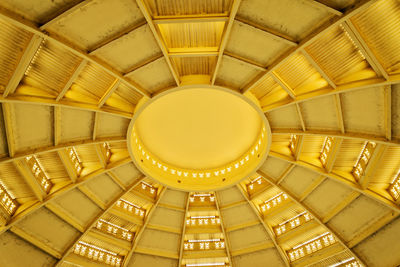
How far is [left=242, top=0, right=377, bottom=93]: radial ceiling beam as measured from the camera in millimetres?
11662

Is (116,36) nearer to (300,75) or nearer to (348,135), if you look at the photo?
(300,75)

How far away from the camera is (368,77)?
14633 mm

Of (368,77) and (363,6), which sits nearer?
(363,6)

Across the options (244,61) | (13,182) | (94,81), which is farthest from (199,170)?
(13,182)

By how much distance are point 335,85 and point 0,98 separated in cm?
1560

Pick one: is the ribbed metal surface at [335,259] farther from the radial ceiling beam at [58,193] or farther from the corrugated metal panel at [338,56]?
the radial ceiling beam at [58,193]

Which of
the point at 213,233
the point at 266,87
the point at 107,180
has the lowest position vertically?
the point at 213,233

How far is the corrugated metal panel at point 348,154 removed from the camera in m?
19.9

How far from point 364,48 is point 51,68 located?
14.0m

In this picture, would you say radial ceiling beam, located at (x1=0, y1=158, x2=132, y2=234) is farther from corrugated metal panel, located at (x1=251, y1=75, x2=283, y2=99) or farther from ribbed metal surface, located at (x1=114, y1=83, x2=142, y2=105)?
corrugated metal panel, located at (x1=251, y1=75, x2=283, y2=99)

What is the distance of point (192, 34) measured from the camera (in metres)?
15.1

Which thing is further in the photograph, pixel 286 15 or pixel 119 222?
pixel 119 222

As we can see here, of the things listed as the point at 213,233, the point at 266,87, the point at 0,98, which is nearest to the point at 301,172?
the point at 266,87

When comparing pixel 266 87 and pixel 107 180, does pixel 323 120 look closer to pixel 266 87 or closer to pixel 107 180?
pixel 266 87
